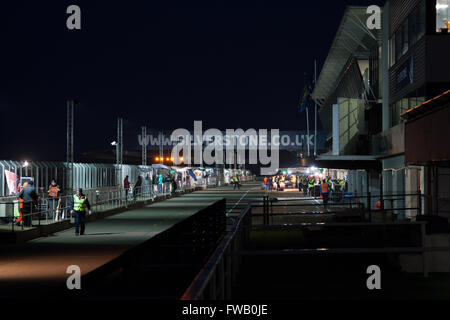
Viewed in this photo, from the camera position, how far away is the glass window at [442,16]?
80.7ft

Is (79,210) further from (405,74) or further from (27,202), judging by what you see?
(405,74)

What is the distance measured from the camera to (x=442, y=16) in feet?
80.7

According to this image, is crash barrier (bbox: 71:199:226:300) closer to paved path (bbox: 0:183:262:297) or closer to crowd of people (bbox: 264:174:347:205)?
paved path (bbox: 0:183:262:297)

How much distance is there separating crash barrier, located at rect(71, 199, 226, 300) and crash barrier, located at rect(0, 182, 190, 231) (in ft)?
31.7

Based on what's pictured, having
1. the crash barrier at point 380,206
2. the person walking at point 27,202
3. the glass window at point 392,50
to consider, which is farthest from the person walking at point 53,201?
the glass window at point 392,50

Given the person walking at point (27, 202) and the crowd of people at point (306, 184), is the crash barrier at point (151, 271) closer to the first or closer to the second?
the person walking at point (27, 202)

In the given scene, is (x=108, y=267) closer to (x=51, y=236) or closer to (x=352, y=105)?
(x=51, y=236)

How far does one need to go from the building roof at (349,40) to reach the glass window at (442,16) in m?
14.2

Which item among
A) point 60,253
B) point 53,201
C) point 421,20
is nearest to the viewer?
point 60,253

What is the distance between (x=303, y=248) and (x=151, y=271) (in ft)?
24.5

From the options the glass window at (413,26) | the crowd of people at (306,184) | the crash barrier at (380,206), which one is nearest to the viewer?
the crash barrier at (380,206)

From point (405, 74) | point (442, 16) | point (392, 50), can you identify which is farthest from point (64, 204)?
point (442, 16)

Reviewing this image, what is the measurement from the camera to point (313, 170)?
59.2 m

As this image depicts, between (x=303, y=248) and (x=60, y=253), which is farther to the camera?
(x=60, y=253)
